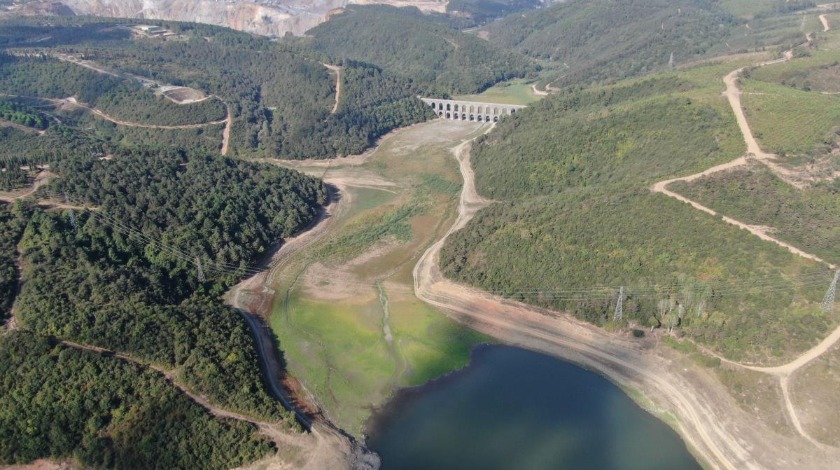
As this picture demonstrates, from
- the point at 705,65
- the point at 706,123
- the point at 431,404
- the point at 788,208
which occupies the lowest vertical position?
the point at 431,404

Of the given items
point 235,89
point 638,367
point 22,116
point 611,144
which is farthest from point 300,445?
point 235,89

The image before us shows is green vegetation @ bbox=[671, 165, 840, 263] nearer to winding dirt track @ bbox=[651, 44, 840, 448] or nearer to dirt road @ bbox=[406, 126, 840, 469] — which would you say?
winding dirt track @ bbox=[651, 44, 840, 448]

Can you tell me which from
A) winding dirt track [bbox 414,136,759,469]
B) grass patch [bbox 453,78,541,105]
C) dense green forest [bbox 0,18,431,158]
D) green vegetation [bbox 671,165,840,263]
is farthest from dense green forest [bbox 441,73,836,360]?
grass patch [bbox 453,78,541,105]

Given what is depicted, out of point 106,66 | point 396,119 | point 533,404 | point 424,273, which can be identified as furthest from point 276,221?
point 106,66

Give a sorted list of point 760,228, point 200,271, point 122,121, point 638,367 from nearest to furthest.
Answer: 1. point 638,367
2. point 760,228
3. point 200,271
4. point 122,121

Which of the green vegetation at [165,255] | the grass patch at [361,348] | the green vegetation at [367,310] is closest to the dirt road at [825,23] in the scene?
the green vegetation at [367,310]

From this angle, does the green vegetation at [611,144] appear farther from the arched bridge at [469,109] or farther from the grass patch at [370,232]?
the arched bridge at [469,109]

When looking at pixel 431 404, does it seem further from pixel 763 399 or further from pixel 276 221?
pixel 276 221

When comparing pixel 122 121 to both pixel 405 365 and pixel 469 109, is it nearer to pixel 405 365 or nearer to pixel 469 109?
pixel 469 109
